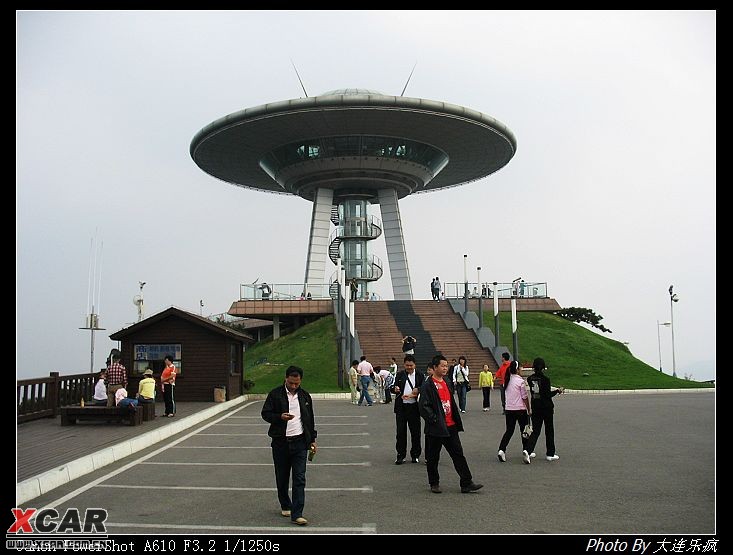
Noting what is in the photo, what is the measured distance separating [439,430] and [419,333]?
27620 mm

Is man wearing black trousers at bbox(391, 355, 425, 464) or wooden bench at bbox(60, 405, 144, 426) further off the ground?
man wearing black trousers at bbox(391, 355, 425, 464)

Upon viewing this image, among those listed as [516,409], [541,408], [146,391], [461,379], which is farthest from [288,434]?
[461,379]

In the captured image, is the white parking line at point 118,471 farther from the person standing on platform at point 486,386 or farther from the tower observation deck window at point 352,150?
the tower observation deck window at point 352,150

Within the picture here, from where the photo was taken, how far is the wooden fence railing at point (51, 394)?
58.1 ft

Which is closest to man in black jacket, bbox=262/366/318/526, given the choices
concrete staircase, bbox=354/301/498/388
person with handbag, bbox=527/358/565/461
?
person with handbag, bbox=527/358/565/461

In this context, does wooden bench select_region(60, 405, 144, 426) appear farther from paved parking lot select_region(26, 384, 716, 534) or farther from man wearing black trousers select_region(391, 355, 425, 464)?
man wearing black trousers select_region(391, 355, 425, 464)

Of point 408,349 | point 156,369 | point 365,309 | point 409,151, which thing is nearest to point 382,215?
point 409,151

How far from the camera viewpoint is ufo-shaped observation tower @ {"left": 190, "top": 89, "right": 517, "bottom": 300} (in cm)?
5053

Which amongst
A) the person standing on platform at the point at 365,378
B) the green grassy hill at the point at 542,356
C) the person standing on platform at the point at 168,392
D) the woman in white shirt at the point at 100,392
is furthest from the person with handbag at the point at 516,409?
the green grassy hill at the point at 542,356

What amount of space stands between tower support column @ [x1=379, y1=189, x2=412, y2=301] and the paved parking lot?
42976mm

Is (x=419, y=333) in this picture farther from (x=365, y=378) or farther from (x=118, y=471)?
(x=118, y=471)

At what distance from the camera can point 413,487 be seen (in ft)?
32.5

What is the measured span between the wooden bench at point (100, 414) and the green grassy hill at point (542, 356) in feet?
40.9

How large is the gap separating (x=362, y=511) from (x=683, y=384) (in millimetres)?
26392
